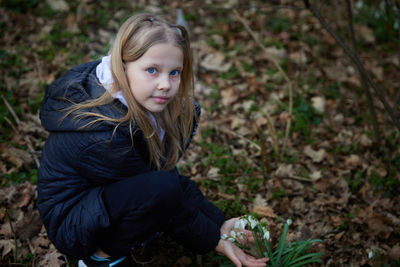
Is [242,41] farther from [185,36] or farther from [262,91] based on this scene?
[185,36]

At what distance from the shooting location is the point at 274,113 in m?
3.72

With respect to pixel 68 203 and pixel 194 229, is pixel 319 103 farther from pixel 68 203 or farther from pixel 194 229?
pixel 68 203

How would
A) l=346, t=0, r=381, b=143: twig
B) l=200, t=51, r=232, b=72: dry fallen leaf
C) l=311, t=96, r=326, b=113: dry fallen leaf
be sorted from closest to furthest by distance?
l=346, t=0, r=381, b=143: twig → l=311, t=96, r=326, b=113: dry fallen leaf → l=200, t=51, r=232, b=72: dry fallen leaf

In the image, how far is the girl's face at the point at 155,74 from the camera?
1873mm

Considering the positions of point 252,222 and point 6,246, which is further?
point 6,246

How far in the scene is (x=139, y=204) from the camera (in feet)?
5.95

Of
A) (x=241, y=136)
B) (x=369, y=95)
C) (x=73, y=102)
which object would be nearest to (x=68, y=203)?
(x=73, y=102)

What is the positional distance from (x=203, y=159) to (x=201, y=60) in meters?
1.57

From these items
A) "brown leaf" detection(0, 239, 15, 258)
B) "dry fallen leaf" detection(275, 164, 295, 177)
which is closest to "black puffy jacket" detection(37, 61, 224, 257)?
"brown leaf" detection(0, 239, 15, 258)

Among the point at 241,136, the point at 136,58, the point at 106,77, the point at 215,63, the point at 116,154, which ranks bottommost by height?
the point at 241,136

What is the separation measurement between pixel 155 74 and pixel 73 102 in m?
0.49

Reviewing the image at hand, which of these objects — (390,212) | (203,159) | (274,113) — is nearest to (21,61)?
(203,159)

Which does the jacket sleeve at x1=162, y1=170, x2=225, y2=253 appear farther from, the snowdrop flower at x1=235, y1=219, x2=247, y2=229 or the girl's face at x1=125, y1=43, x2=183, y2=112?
the girl's face at x1=125, y1=43, x2=183, y2=112

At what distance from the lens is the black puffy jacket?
1820 mm
